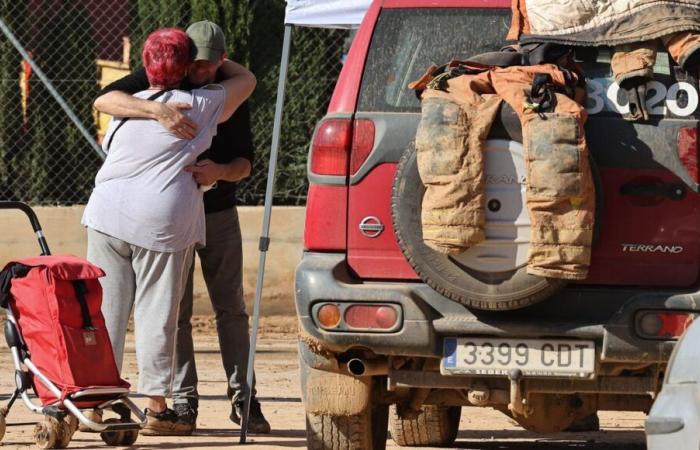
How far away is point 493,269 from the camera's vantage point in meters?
5.69

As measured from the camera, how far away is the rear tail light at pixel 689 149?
5824 mm

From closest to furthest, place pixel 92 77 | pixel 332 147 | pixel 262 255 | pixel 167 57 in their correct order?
pixel 332 147, pixel 167 57, pixel 262 255, pixel 92 77

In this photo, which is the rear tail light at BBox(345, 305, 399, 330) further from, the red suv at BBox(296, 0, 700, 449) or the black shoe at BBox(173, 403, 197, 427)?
the black shoe at BBox(173, 403, 197, 427)

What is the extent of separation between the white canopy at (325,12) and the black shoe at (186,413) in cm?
210

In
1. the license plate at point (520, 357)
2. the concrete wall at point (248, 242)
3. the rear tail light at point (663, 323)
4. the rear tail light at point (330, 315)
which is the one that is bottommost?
the concrete wall at point (248, 242)

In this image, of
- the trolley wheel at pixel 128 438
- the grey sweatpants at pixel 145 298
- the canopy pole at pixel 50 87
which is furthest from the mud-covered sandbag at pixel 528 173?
the canopy pole at pixel 50 87

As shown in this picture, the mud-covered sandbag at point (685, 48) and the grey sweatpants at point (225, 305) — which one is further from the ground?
the mud-covered sandbag at point (685, 48)

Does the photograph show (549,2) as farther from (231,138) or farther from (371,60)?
(231,138)

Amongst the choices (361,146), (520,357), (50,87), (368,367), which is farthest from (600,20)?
(50,87)

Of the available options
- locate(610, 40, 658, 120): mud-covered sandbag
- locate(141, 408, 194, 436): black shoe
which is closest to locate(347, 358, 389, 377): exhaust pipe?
locate(610, 40, 658, 120): mud-covered sandbag

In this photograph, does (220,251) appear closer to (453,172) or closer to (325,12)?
(325,12)

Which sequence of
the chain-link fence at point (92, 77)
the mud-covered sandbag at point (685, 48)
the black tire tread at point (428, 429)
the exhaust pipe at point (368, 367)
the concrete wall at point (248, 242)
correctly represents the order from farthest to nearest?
the chain-link fence at point (92, 77) → the concrete wall at point (248, 242) → the black tire tread at point (428, 429) → the exhaust pipe at point (368, 367) → the mud-covered sandbag at point (685, 48)

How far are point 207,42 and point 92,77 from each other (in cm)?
601

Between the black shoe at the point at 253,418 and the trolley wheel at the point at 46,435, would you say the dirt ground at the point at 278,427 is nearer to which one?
the black shoe at the point at 253,418
